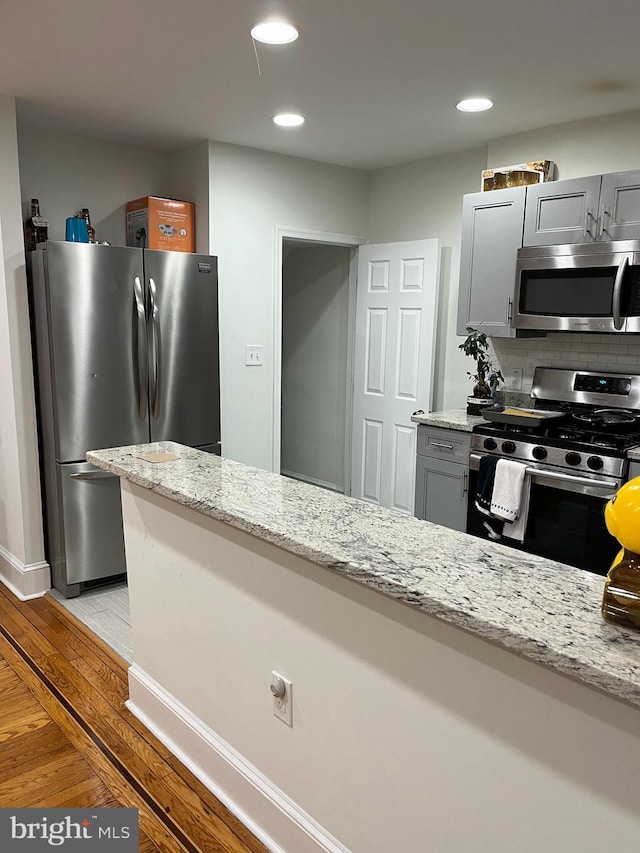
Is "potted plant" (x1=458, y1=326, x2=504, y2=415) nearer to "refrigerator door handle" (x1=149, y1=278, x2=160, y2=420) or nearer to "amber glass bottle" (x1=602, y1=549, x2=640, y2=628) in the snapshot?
"refrigerator door handle" (x1=149, y1=278, x2=160, y2=420)

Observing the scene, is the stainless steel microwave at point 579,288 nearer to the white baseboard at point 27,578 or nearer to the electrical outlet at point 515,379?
the electrical outlet at point 515,379

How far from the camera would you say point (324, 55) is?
2.43m

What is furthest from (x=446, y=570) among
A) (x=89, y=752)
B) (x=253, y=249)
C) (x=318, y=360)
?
(x=318, y=360)

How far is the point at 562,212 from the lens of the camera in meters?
3.20

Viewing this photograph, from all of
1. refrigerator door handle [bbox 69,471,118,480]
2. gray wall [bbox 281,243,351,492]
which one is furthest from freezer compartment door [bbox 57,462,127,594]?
gray wall [bbox 281,243,351,492]

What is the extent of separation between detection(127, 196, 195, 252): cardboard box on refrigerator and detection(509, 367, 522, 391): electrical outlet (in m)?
2.07

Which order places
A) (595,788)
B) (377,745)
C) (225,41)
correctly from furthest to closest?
1. (225,41)
2. (377,745)
3. (595,788)

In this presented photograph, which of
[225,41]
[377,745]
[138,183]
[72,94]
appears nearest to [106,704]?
[377,745]

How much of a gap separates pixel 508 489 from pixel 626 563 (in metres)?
2.25

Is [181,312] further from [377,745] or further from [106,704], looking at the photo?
[377,745]

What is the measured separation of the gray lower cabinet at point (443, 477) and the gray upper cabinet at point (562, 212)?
43.8 inches

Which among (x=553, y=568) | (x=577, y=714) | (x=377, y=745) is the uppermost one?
(x=553, y=568)

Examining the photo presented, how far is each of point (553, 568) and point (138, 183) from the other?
3633 millimetres

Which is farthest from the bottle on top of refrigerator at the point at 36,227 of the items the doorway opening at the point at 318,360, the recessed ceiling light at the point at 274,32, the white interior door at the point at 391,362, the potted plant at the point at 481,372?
the potted plant at the point at 481,372
